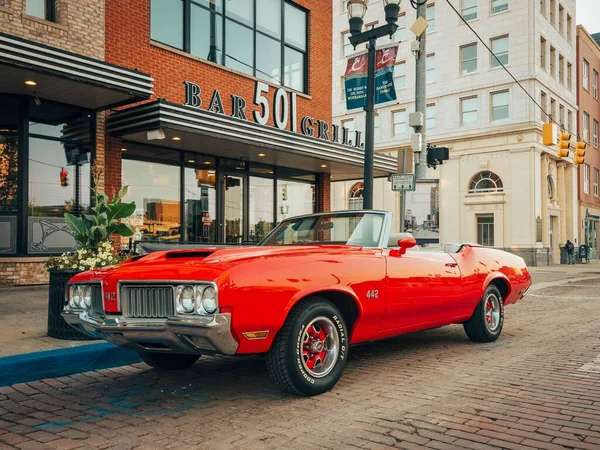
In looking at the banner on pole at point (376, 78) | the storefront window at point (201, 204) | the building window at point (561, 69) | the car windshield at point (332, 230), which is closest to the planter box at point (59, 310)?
the car windshield at point (332, 230)

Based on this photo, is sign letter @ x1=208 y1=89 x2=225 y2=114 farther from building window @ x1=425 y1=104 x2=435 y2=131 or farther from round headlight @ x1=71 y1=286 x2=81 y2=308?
building window @ x1=425 y1=104 x2=435 y2=131

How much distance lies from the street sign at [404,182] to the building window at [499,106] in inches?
1001

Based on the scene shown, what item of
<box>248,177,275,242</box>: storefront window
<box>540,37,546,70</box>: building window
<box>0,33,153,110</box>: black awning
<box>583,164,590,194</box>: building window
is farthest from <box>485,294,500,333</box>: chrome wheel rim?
<box>583,164,590,194</box>: building window

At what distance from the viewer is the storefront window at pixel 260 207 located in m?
15.9

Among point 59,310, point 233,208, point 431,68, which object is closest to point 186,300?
point 59,310

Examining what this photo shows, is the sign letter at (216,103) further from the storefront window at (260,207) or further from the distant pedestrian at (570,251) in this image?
the distant pedestrian at (570,251)

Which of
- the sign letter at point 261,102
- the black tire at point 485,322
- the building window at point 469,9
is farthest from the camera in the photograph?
the building window at point 469,9

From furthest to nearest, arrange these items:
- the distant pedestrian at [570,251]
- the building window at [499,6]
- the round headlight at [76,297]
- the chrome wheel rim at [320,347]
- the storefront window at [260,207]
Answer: the distant pedestrian at [570,251] → the building window at [499,6] → the storefront window at [260,207] → the round headlight at [76,297] → the chrome wheel rim at [320,347]

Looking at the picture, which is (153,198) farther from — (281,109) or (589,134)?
(589,134)

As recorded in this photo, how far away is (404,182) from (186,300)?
291 inches

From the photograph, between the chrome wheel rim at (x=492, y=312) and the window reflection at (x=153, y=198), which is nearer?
the chrome wheel rim at (x=492, y=312)

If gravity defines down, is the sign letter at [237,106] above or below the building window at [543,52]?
below

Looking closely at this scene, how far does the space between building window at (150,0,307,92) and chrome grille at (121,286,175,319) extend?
10119 mm

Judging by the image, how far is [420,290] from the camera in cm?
536
